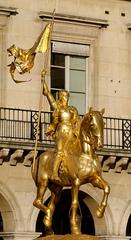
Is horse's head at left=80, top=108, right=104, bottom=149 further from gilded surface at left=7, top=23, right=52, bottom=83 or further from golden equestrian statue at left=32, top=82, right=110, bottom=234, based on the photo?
gilded surface at left=7, top=23, right=52, bottom=83

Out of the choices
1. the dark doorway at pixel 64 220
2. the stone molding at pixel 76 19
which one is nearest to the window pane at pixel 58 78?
the stone molding at pixel 76 19

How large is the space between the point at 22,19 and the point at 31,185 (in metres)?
4.74

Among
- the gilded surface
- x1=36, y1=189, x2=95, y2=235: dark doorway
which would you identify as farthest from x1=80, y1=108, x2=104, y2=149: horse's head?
x1=36, y1=189, x2=95, y2=235: dark doorway

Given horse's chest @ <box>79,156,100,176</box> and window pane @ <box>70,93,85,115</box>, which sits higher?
window pane @ <box>70,93,85,115</box>

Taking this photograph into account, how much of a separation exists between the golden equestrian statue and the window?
358 inches

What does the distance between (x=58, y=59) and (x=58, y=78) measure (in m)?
Result: 0.54

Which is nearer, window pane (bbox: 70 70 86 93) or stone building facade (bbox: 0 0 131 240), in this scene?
stone building facade (bbox: 0 0 131 240)

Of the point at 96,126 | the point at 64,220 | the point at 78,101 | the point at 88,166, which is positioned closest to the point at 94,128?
the point at 96,126

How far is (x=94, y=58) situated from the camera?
35906mm

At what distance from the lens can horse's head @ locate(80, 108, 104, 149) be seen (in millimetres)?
25516

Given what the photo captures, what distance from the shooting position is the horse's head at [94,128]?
25516 millimetres

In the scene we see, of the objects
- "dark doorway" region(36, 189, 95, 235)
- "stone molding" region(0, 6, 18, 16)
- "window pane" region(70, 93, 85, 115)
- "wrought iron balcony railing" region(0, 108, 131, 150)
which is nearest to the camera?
"wrought iron balcony railing" region(0, 108, 131, 150)

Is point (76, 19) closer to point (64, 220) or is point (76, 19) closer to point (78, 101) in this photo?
point (78, 101)

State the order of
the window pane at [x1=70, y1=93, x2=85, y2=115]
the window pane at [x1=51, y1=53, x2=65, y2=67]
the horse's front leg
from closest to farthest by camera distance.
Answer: the horse's front leg
the window pane at [x1=51, y1=53, x2=65, y2=67]
the window pane at [x1=70, y1=93, x2=85, y2=115]
